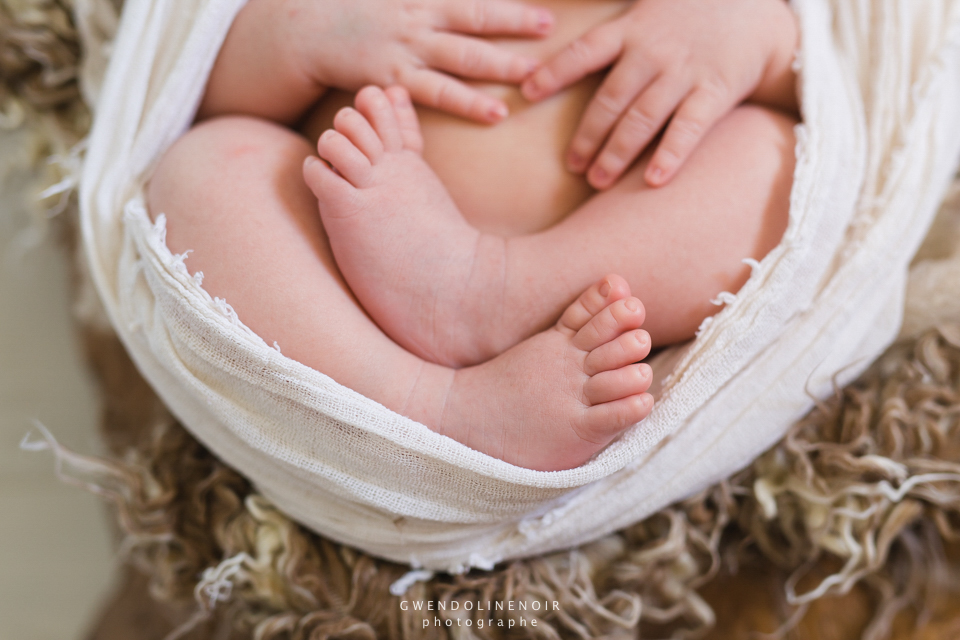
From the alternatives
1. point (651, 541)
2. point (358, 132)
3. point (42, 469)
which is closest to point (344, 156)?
point (358, 132)

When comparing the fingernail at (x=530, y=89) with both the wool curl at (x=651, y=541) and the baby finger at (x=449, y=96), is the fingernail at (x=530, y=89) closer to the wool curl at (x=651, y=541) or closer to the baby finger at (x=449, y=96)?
the baby finger at (x=449, y=96)

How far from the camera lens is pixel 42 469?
3.65ft

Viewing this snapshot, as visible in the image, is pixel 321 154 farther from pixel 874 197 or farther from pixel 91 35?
pixel 874 197

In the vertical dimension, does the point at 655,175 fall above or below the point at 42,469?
above

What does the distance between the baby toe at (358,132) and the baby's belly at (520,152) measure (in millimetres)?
101

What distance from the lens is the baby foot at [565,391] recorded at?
56cm

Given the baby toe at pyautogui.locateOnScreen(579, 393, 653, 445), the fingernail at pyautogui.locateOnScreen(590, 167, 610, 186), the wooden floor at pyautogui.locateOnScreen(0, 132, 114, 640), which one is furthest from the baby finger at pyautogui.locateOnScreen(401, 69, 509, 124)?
the wooden floor at pyautogui.locateOnScreen(0, 132, 114, 640)

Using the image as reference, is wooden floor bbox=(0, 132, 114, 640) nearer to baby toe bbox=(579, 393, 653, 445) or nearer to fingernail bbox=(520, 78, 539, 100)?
fingernail bbox=(520, 78, 539, 100)

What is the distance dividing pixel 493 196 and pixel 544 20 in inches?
7.4

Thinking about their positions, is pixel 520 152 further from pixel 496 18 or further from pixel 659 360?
pixel 659 360

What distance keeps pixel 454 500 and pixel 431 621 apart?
0.14 m

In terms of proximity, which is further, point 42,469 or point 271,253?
point 42,469

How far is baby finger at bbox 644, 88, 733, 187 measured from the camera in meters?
0.65

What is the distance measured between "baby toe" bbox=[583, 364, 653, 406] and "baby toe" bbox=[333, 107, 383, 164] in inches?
11.1
